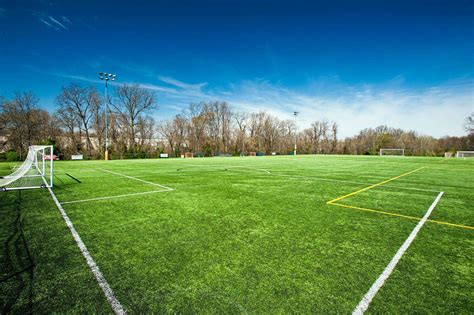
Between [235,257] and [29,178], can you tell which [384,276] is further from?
[29,178]

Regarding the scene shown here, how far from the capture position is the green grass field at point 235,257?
8.63ft

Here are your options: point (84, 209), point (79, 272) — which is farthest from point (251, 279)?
point (84, 209)

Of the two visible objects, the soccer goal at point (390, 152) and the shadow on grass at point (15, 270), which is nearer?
the shadow on grass at point (15, 270)

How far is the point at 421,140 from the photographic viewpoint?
86125 millimetres

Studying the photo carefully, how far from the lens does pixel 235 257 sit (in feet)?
12.0

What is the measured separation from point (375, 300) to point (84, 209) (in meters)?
6.87

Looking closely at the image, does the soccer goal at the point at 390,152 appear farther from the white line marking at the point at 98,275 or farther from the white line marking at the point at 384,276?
the white line marking at the point at 98,275

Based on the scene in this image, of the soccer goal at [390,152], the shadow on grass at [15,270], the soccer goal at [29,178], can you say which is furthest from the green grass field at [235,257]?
the soccer goal at [390,152]

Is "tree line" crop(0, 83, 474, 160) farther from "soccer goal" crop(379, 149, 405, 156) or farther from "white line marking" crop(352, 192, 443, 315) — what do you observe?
"white line marking" crop(352, 192, 443, 315)

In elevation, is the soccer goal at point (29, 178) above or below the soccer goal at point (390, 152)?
below

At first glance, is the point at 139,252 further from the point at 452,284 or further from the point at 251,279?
the point at 452,284

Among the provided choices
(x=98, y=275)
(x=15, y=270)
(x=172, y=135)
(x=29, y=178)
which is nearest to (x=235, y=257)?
(x=98, y=275)

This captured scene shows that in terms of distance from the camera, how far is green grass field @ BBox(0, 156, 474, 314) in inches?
104

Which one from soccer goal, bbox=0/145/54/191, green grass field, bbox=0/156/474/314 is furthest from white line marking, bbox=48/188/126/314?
soccer goal, bbox=0/145/54/191
